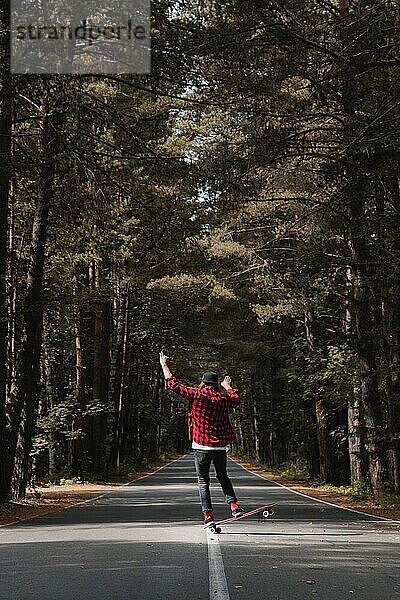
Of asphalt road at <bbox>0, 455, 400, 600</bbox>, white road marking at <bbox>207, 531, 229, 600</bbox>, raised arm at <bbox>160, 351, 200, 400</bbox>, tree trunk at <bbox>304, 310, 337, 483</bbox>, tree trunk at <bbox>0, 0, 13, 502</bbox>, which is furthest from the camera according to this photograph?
tree trunk at <bbox>304, 310, 337, 483</bbox>

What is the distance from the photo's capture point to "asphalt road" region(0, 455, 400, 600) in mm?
8188

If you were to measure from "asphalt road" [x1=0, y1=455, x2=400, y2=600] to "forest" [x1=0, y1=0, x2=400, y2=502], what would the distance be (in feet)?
18.6

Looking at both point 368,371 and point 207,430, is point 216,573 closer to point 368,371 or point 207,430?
point 207,430

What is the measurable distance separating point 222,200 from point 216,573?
10559 millimetres

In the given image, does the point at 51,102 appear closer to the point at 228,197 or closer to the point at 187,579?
the point at 228,197

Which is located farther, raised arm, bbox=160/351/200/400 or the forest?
the forest

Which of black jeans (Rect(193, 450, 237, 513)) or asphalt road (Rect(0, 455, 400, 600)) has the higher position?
black jeans (Rect(193, 450, 237, 513))

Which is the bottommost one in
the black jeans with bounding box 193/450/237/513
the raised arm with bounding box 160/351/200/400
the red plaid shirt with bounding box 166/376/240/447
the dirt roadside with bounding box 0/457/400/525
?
the dirt roadside with bounding box 0/457/400/525

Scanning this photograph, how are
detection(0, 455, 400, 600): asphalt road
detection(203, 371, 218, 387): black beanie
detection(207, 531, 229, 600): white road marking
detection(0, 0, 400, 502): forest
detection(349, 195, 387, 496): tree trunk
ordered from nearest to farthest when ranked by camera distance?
detection(207, 531, 229, 600): white road marking < detection(0, 455, 400, 600): asphalt road < detection(203, 371, 218, 387): black beanie < detection(0, 0, 400, 502): forest < detection(349, 195, 387, 496): tree trunk

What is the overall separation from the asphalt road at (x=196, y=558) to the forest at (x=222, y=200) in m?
5.67

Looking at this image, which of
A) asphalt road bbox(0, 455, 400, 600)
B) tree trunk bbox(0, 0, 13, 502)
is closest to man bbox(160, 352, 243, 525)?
asphalt road bbox(0, 455, 400, 600)

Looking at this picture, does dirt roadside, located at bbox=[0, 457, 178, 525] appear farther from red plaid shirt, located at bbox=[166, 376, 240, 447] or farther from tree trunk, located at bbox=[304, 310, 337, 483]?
tree trunk, located at bbox=[304, 310, 337, 483]

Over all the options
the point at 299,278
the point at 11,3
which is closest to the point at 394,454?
the point at 299,278

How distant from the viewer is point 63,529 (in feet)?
47.9
